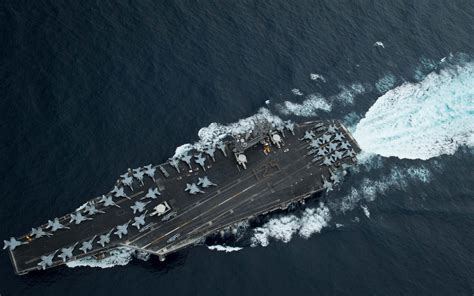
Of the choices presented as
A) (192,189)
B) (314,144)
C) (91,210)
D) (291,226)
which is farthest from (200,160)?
(314,144)

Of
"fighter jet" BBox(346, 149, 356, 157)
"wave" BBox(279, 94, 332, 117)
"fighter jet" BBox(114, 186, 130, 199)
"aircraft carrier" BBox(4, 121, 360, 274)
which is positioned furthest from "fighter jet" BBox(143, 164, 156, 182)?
"fighter jet" BBox(346, 149, 356, 157)

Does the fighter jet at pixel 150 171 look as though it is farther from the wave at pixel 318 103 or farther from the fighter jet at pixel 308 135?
the fighter jet at pixel 308 135

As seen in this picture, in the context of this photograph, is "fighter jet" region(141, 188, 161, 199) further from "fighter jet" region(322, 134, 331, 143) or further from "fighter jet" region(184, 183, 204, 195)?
"fighter jet" region(322, 134, 331, 143)

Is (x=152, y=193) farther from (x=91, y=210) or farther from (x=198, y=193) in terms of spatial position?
(x=91, y=210)

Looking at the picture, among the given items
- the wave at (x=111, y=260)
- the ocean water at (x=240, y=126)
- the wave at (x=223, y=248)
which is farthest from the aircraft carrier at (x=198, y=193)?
the wave at (x=223, y=248)

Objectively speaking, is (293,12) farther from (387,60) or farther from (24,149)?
(24,149)

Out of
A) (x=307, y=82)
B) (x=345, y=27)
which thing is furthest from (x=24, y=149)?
(x=345, y=27)
